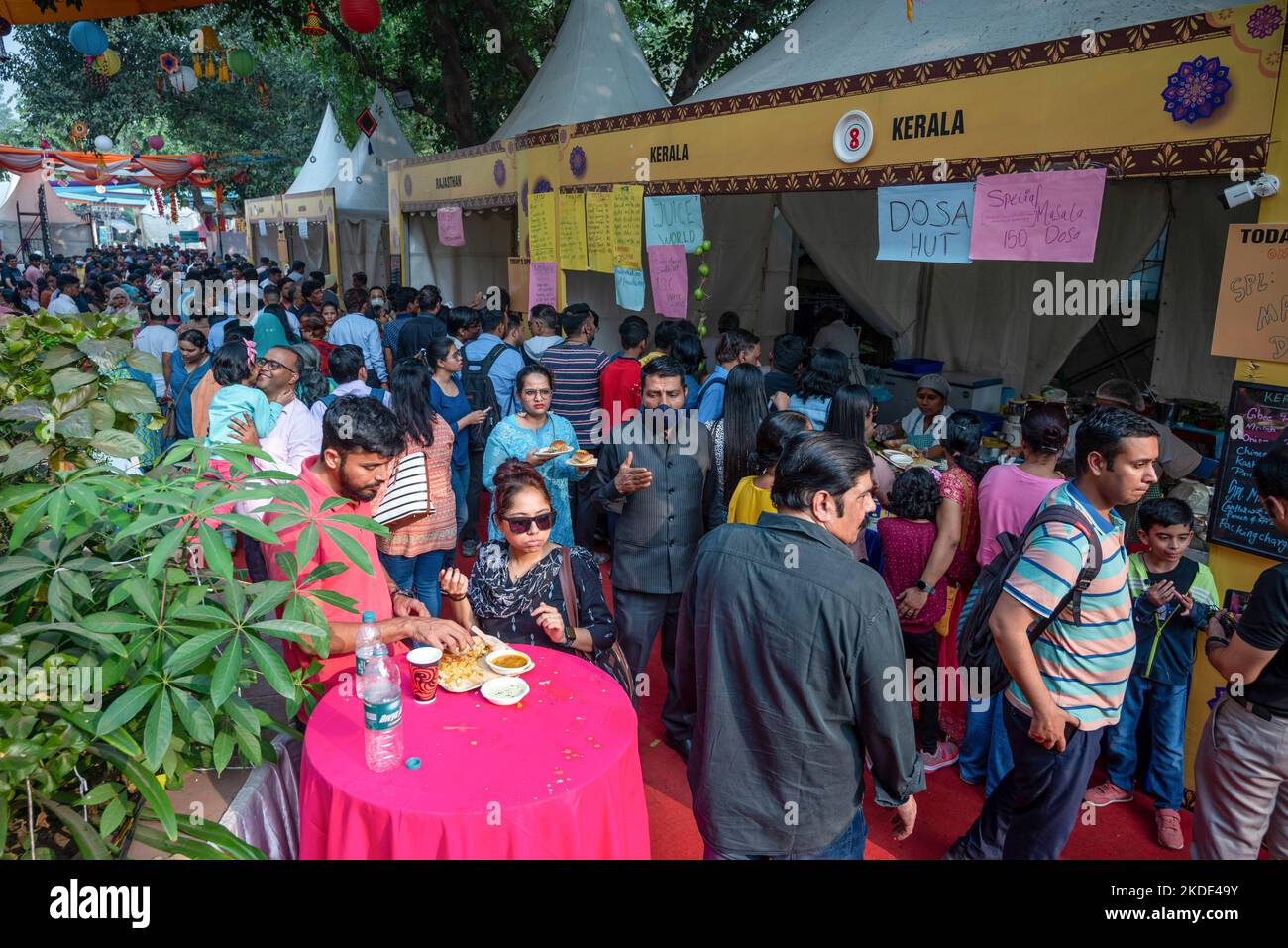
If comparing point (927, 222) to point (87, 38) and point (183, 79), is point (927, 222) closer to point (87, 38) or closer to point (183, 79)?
point (87, 38)

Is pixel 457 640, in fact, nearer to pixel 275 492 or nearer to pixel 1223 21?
pixel 275 492

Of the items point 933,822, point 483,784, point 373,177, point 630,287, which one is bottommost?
point 933,822

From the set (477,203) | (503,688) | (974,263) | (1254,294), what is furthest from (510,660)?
(477,203)

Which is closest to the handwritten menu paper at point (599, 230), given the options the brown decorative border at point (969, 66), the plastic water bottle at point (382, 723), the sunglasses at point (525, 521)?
the brown decorative border at point (969, 66)

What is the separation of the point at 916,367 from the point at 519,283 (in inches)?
176

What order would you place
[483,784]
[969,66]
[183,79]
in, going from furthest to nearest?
[183,79], [969,66], [483,784]

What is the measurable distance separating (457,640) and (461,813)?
67cm

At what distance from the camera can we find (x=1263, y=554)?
3535 millimetres

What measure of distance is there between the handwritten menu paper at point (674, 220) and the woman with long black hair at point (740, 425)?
9.88 ft

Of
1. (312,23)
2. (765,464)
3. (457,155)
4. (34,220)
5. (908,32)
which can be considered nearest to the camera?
(765,464)

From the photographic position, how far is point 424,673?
2586mm

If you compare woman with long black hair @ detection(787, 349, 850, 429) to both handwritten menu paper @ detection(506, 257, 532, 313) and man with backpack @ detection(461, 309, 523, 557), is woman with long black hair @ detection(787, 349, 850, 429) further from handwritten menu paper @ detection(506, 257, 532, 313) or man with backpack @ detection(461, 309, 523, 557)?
handwritten menu paper @ detection(506, 257, 532, 313)

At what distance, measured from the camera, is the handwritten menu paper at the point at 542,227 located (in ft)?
27.8

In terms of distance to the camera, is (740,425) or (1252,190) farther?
(740,425)
